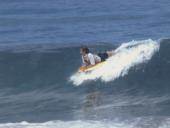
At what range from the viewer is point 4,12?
47.6 metres

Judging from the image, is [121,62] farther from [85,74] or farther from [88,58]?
[88,58]

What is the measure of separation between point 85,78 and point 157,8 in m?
18.9

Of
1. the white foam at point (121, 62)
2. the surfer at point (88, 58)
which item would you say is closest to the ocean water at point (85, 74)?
the white foam at point (121, 62)

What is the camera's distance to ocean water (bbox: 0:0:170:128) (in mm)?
21914

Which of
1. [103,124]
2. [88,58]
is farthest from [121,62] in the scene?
[103,124]

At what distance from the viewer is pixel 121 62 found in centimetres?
2739

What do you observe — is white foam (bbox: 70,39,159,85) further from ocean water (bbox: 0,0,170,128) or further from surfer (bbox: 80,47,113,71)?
surfer (bbox: 80,47,113,71)

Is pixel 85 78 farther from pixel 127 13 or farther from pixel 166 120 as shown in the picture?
pixel 127 13

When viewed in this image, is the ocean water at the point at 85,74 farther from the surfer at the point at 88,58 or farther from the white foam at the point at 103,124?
the surfer at the point at 88,58

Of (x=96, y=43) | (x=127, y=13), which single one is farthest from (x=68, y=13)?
(x=96, y=43)

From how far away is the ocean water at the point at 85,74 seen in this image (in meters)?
21.9

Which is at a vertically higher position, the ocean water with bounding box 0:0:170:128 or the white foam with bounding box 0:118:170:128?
the ocean water with bounding box 0:0:170:128

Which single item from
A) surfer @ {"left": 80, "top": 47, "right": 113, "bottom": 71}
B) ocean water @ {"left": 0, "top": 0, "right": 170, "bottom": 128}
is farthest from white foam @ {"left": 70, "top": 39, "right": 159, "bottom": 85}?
surfer @ {"left": 80, "top": 47, "right": 113, "bottom": 71}

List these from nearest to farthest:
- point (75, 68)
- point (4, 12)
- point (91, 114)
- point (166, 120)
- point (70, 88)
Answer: point (166, 120) < point (91, 114) < point (70, 88) < point (75, 68) < point (4, 12)
